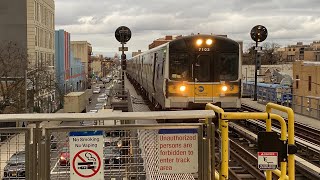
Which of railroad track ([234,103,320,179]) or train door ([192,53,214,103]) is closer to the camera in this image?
railroad track ([234,103,320,179])

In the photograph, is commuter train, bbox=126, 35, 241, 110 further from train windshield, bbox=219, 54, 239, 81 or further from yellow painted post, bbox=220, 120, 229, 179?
yellow painted post, bbox=220, 120, 229, 179

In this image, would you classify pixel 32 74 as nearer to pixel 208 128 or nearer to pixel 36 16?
pixel 36 16

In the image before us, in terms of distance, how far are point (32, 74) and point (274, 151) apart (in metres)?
35.0

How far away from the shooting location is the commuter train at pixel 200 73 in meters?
15.7

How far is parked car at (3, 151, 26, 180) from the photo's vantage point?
14.8ft

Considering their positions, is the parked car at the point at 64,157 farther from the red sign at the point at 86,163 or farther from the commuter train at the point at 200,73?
the commuter train at the point at 200,73

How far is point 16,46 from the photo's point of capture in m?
45.2

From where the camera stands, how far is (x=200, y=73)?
16.1 metres

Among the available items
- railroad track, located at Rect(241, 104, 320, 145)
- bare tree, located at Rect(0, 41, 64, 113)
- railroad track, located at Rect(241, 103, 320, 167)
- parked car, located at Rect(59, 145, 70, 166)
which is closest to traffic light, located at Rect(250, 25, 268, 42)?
railroad track, located at Rect(241, 103, 320, 167)

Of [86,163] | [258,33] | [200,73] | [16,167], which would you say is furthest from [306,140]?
[258,33]

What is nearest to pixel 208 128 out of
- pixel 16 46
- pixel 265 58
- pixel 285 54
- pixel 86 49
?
pixel 16 46

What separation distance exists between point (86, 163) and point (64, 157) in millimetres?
246

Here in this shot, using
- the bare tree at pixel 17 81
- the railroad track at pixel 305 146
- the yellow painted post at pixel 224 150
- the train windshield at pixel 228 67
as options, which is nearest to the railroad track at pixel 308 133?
the railroad track at pixel 305 146

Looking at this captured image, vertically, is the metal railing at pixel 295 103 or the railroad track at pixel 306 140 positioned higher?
the metal railing at pixel 295 103
